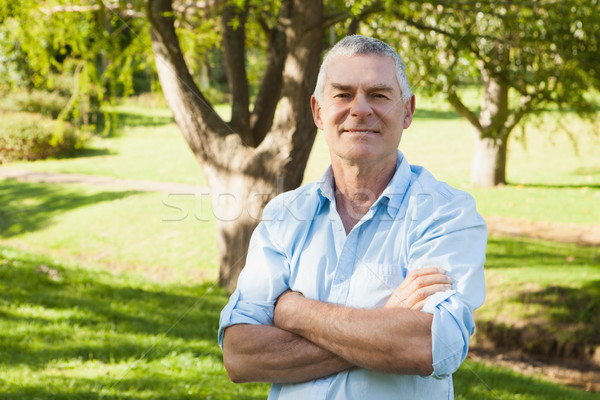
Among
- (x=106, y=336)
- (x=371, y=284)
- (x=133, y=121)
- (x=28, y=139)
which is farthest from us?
(x=133, y=121)

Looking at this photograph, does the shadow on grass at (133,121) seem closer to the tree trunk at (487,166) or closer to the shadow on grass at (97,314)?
the tree trunk at (487,166)

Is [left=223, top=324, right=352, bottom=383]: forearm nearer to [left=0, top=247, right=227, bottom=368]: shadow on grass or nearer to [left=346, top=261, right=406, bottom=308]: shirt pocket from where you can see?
[left=346, top=261, right=406, bottom=308]: shirt pocket

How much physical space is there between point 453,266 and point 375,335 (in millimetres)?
331

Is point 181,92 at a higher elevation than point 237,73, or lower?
lower

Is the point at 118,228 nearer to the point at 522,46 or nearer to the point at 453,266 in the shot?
the point at 522,46

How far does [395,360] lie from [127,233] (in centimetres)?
1086

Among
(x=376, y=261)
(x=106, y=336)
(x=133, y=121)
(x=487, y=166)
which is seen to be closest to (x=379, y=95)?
(x=376, y=261)

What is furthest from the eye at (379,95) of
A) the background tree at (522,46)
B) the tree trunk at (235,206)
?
the background tree at (522,46)

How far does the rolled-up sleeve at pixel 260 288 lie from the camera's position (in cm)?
218

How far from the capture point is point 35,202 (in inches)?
579

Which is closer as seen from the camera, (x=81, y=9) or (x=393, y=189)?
(x=393, y=189)

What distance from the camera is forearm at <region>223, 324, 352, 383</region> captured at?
2.01 meters

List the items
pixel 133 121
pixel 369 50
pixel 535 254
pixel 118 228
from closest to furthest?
pixel 369 50, pixel 535 254, pixel 118 228, pixel 133 121

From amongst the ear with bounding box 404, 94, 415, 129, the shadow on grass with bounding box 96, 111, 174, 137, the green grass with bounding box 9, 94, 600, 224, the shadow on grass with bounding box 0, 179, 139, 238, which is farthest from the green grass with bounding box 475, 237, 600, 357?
the shadow on grass with bounding box 96, 111, 174, 137
